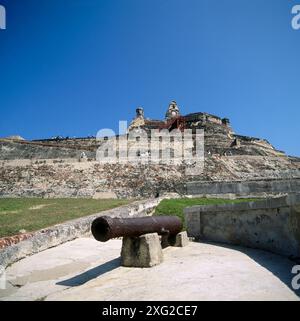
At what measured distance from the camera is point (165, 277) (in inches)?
194

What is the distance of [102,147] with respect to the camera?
26.7 m

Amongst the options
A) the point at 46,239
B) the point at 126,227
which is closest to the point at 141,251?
the point at 126,227

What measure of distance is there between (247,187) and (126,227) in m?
15.3

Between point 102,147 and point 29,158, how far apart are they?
5.34 meters

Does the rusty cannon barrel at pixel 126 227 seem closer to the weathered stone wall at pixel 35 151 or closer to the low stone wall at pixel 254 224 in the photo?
the low stone wall at pixel 254 224

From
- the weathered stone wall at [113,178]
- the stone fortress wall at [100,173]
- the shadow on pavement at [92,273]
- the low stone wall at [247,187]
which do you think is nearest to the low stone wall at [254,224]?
the shadow on pavement at [92,273]

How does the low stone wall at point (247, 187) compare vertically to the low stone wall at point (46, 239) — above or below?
above

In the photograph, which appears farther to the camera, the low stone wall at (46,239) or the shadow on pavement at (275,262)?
the low stone wall at (46,239)

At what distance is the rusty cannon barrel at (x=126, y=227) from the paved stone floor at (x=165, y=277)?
1.71 feet

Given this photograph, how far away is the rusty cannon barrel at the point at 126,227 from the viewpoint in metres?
5.43

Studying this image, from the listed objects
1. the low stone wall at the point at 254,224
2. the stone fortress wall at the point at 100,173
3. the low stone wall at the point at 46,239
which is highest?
the stone fortress wall at the point at 100,173

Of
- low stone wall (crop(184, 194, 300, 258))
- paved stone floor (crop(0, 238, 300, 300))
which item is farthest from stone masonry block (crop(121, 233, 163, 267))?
low stone wall (crop(184, 194, 300, 258))

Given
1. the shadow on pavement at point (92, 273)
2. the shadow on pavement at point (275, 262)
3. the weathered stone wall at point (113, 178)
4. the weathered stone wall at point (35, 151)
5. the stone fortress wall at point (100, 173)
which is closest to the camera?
the shadow on pavement at point (275, 262)
